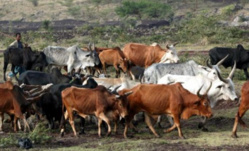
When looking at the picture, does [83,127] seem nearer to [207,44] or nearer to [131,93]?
[131,93]

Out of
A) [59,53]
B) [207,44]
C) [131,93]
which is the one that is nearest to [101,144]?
[131,93]

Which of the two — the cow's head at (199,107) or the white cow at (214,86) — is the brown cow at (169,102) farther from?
the white cow at (214,86)

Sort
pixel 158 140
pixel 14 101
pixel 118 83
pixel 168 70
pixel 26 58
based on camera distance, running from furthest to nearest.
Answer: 1. pixel 26 58
2. pixel 168 70
3. pixel 118 83
4. pixel 14 101
5. pixel 158 140

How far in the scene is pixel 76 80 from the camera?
14.1 meters

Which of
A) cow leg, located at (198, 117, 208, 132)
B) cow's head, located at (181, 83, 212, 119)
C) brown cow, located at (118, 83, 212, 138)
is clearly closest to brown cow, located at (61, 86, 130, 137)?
brown cow, located at (118, 83, 212, 138)

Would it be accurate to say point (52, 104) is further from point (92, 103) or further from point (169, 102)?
point (169, 102)

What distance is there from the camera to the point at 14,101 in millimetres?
11906

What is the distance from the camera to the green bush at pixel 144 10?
57531mm

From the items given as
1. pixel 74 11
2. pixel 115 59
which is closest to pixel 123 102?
pixel 115 59

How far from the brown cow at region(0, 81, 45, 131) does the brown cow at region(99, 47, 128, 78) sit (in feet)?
21.9

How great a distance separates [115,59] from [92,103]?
23.6ft

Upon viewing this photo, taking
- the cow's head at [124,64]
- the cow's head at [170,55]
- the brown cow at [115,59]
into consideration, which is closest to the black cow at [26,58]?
the brown cow at [115,59]

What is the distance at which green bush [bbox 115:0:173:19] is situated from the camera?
2265 inches

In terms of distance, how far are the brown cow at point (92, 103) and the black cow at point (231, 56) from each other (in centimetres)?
856
